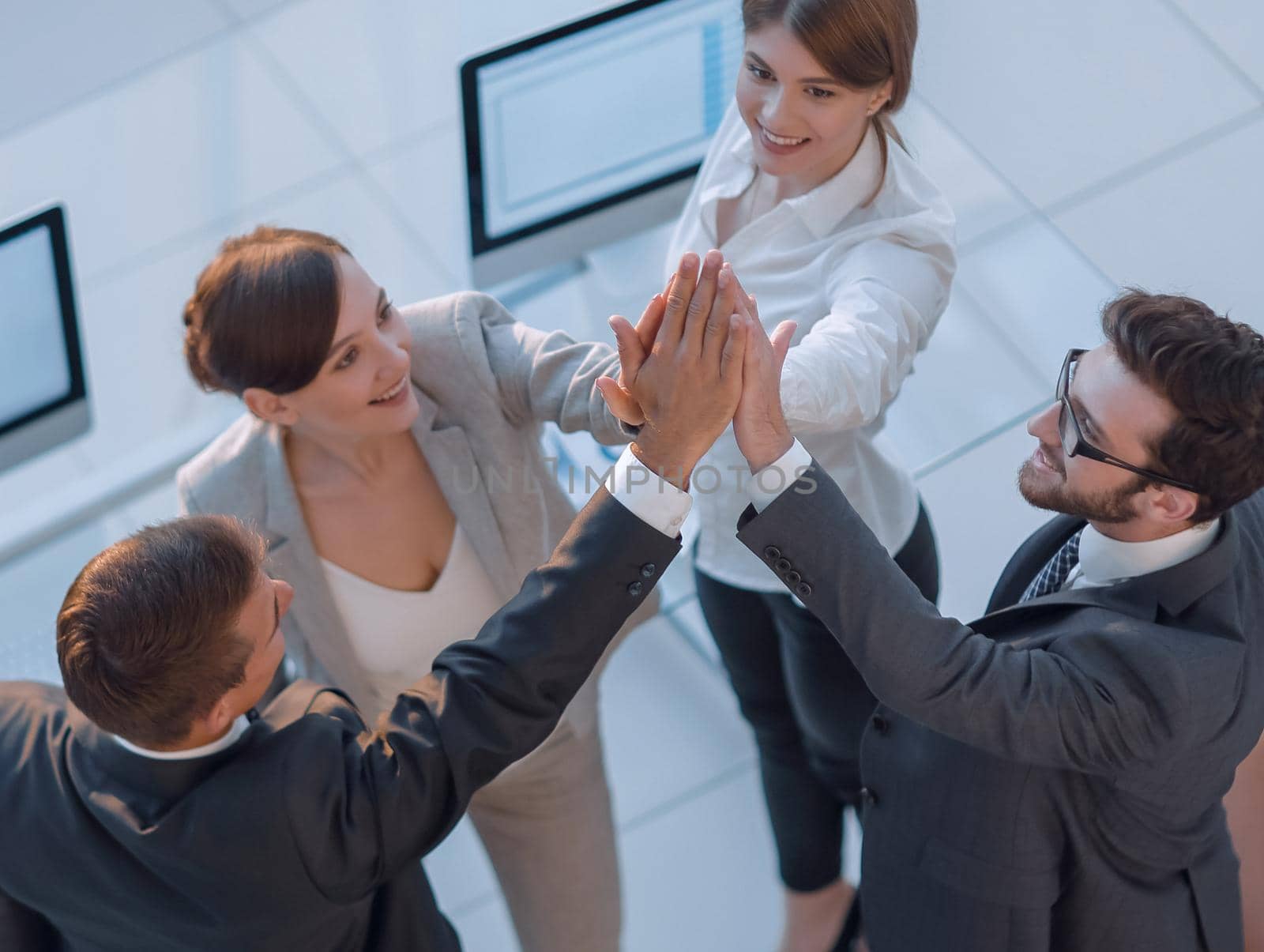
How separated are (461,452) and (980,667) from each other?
0.79 meters

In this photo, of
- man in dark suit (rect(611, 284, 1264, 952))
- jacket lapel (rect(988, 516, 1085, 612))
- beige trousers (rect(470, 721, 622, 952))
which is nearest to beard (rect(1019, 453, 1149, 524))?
man in dark suit (rect(611, 284, 1264, 952))

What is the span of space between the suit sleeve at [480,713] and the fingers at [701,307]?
193 millimetres

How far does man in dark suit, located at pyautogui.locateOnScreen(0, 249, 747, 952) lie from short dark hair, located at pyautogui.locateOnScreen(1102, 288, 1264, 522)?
0.43 metres

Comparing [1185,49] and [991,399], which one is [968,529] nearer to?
[991,399]

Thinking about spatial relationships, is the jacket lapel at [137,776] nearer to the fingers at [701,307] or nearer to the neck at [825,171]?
the fingers at [701,307]

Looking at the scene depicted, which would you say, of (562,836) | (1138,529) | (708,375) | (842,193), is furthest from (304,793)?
(842,193)

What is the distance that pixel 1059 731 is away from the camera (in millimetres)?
1416

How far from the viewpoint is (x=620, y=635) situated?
2.20 meters

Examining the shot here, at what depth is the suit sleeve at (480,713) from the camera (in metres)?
1.47

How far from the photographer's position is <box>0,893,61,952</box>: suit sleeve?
64.0 inches

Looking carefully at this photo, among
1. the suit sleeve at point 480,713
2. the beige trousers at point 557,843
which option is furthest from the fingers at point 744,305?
the beige trousers at point 557,843

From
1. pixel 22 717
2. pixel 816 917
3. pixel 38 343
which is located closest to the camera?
pixel 22 717

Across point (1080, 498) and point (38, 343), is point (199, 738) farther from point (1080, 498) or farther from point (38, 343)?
point (38, 343)

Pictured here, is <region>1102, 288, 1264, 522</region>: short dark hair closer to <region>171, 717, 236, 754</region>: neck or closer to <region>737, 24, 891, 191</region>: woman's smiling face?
<region>737, 24, 891, 191</region>: woman's smiling face
